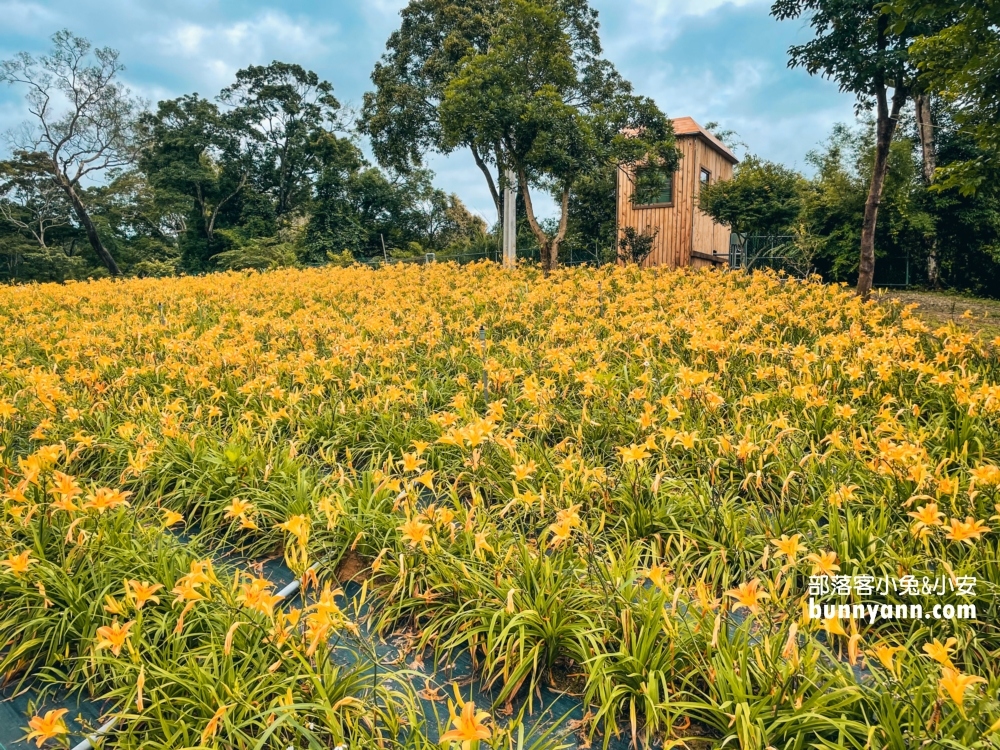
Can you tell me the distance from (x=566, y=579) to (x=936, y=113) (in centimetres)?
1955

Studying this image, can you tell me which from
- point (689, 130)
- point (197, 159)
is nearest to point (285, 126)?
point (197, 159)

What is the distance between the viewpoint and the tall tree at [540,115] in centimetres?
Answer: 1245

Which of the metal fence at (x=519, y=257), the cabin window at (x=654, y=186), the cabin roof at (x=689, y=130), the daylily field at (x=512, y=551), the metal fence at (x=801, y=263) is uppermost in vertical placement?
the cabin roof at (x=689, y=130)

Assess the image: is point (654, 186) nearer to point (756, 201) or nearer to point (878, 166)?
point (756, 201)

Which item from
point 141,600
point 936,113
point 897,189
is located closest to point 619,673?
point 141,600

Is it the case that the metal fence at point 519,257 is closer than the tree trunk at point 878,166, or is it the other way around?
the tree trunk at point 878,166

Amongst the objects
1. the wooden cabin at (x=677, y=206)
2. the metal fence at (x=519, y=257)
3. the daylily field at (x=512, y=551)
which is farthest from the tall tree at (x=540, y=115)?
the daylily field at (x=512, y=551)

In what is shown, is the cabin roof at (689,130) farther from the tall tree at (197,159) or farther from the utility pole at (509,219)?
the tall tree at (197,159)

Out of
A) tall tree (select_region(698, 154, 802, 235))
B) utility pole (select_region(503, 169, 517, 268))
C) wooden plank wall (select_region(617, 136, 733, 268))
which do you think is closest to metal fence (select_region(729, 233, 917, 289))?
tall tree (select_region(698, 154, 802, 235))

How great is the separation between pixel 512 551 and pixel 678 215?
54.4ft

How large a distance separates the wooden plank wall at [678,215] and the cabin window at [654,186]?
0.58 feet

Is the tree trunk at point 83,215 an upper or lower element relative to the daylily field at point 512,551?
upper

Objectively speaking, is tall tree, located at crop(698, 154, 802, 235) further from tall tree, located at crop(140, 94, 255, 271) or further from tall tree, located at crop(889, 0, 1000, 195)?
tall tree, located at crop(140, 94, 255, 271)

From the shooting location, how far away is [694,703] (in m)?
1.70
